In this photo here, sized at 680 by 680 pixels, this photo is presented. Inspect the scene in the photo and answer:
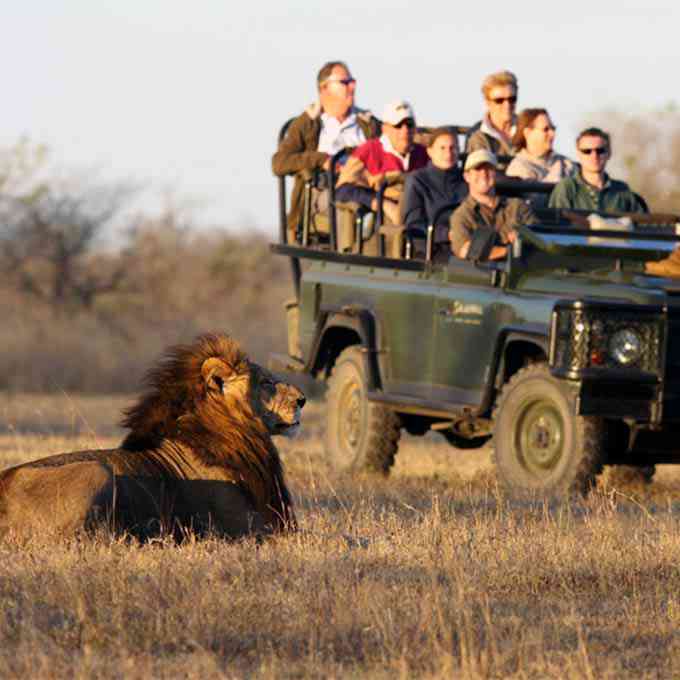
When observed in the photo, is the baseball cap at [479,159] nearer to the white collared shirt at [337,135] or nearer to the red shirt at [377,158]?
the red shirt at [377,158]

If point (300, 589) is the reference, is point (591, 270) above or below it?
above

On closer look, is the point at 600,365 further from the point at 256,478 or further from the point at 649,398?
the point at 256,478

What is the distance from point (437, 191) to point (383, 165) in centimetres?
92

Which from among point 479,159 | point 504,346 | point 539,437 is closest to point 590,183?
point 479,159

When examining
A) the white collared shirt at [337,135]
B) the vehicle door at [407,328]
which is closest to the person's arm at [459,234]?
the vehicle door at [407,328]

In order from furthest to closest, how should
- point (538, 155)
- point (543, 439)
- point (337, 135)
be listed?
point (337, 135) < point (538, 155) < point (543, 439)

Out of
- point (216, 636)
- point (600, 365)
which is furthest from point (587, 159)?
point (216, 636)

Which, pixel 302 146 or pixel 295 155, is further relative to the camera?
pixel 302 146

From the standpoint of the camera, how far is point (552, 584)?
782 centimetres

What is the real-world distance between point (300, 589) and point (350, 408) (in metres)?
7.59

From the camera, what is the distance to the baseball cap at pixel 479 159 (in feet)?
43.2

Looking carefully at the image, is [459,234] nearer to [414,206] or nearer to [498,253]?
[498,253]

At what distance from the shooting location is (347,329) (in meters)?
14.9

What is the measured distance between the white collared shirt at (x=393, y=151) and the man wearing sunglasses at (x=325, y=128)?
323 mm
